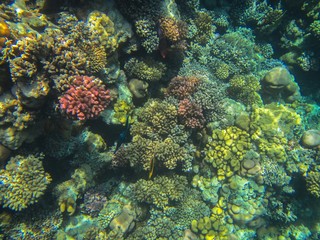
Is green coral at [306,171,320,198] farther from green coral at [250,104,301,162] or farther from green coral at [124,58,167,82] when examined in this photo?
green coral at [124,58,167,82]

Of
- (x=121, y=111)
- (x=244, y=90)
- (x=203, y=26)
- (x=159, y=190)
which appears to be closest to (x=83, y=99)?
(x=121, y=111)

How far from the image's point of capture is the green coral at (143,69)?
556cm

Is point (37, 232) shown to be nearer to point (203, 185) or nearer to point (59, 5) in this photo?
point (203, 185)

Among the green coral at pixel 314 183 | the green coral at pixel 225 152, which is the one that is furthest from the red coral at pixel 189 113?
the green coral at pixel 314 183

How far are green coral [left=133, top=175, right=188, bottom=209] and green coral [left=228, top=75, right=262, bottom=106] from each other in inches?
125

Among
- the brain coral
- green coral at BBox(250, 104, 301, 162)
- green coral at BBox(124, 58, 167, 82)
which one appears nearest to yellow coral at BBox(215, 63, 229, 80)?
green coral at BBox(250, 104, 301, 162)

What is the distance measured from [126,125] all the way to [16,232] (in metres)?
2.91

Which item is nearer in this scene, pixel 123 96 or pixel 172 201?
pixel 123 96

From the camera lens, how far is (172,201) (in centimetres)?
597

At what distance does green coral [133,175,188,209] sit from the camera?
5.56 m

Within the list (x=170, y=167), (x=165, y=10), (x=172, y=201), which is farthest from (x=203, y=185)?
(x=165, y=10)

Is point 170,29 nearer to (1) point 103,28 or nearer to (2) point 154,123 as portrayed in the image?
(1) point 103,28

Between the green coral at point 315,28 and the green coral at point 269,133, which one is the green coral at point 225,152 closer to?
the green coral at point 269,133

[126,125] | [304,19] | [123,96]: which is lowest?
[126,125]
